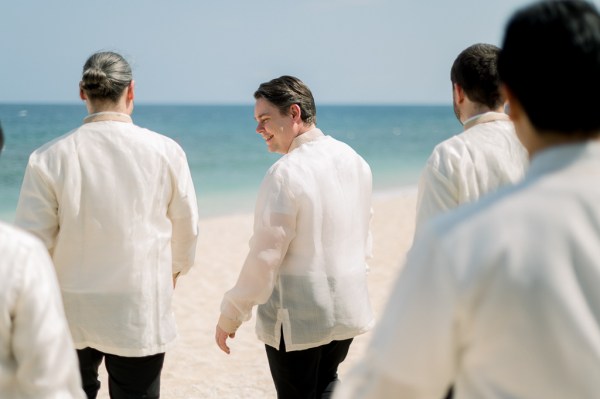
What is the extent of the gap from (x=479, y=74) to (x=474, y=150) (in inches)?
11.3

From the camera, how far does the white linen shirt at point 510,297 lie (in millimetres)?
1311

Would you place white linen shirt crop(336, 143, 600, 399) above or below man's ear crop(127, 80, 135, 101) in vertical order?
above

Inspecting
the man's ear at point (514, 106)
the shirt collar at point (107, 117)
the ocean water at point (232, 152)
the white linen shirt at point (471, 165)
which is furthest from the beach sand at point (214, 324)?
the ocean water at point (232, 152)

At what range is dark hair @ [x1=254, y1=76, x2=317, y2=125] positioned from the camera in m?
3.58

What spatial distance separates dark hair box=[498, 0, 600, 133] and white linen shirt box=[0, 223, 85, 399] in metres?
1.07

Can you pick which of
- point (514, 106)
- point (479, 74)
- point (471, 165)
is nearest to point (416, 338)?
point (514, 106)

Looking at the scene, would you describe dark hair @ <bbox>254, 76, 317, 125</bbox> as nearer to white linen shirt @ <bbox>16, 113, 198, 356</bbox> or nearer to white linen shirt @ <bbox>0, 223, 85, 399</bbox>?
white linen shirt @ <bbox>16, 113, 198, 356</bbox>

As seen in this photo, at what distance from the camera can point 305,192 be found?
11.0 ft

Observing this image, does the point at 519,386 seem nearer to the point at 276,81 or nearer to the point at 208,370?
the point at 276,81

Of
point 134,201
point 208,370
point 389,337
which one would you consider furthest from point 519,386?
point 208,370

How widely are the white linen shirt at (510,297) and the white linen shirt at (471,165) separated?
60.3 inches

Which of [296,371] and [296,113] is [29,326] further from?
[296,113]

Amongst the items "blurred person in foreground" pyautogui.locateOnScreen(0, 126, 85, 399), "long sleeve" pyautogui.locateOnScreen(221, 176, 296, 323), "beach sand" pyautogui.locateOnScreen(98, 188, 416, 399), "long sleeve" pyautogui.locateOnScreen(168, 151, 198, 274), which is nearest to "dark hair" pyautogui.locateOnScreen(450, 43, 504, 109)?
"long sleeve" pyautogui.locateOnScreen(221, 176, 296, 323)

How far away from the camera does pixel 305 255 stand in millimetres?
3398
